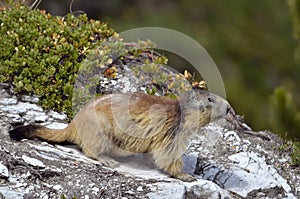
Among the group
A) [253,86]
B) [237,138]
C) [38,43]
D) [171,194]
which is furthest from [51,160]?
[253,86]

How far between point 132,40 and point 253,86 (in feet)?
22.6

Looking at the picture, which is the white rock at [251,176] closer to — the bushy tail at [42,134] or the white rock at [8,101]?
the bushy tail at [42,134]

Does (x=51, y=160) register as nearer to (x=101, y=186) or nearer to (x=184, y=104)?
(x=101, y=186)

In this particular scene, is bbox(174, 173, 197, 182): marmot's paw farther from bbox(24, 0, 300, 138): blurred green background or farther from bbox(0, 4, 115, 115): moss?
bbox(24, 0, 300, 138): blurred green background

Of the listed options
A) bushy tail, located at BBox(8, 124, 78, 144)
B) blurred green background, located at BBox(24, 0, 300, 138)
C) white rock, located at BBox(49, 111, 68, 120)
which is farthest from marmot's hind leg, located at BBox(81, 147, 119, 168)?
blurred green background, located at BBox(24, 0, 300, 138)

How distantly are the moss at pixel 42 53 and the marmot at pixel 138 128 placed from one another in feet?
2.73

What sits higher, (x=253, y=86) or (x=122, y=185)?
(x=253, y=86)

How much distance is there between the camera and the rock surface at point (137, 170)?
7035 millimetres

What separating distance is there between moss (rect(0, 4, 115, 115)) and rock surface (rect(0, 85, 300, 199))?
0.18 m

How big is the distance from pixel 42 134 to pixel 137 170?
1.06 meters

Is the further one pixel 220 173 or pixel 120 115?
pixel 220 173

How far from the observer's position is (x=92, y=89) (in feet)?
28.6

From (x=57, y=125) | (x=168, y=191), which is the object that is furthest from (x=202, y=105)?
(x=57, y=125)

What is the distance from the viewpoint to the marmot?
750 centimetres
